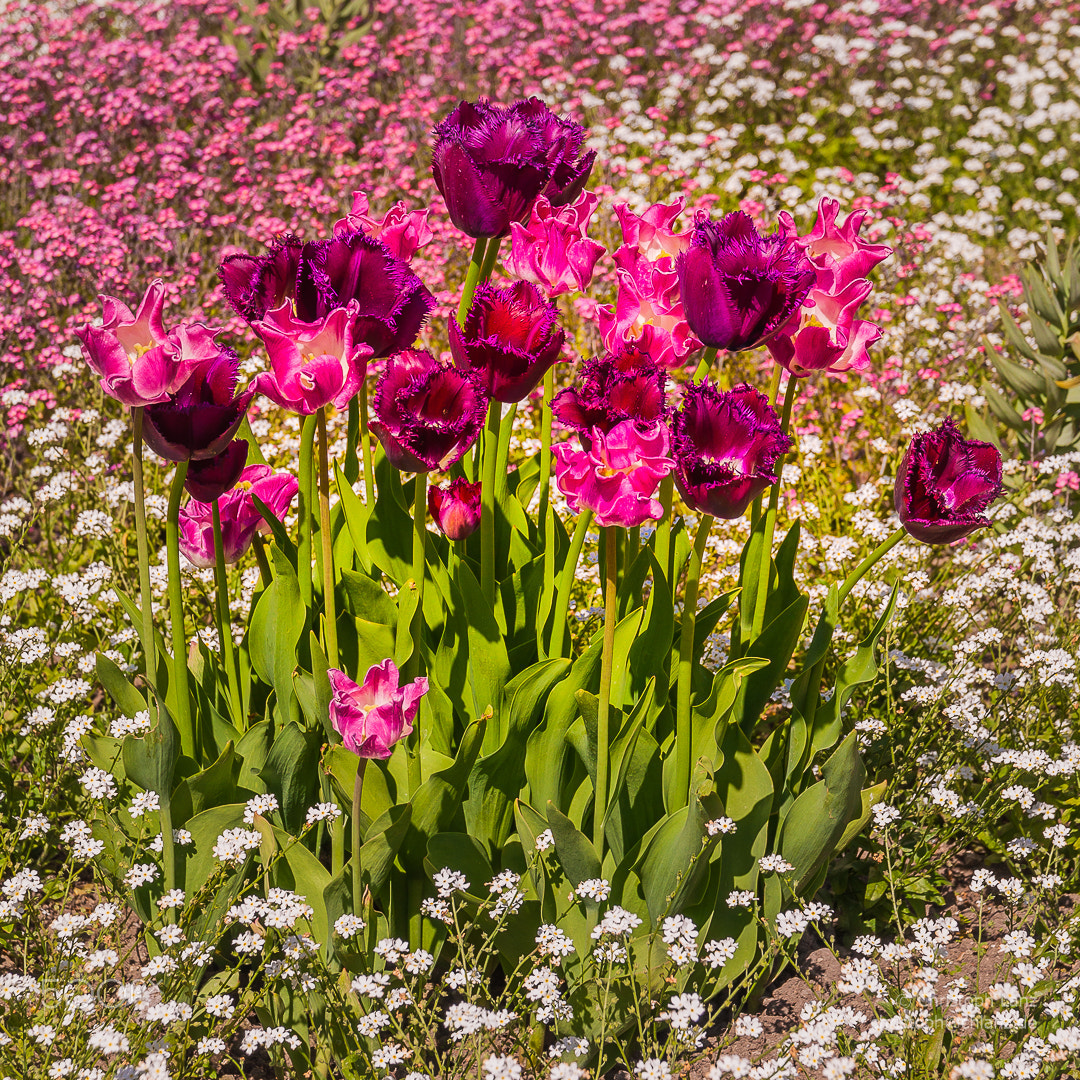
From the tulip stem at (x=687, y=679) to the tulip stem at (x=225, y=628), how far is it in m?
0.78

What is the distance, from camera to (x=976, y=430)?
338cm

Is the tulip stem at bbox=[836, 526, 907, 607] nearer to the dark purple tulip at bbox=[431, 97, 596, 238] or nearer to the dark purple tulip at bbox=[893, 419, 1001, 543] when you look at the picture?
the dark purple tulip at bbox=[893, 419, 1001, 543]

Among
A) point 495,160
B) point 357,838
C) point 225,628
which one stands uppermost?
point 495,160

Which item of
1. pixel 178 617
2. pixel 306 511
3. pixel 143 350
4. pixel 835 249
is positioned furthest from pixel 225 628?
pixel 835 249

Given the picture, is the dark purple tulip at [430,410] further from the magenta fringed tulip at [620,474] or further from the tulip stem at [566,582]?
the tulip stem at [566,582]

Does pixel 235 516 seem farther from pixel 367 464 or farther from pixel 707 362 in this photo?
pixel 707 362

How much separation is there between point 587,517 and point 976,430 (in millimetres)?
2161

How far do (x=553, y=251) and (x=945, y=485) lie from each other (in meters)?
0.74

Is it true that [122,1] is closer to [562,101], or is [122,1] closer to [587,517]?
[562,101]

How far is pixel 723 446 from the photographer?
1.44 meters

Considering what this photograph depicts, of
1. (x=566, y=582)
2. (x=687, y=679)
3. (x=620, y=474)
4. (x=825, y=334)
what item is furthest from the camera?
(x=566, y=582)

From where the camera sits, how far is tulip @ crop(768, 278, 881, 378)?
1.56 m

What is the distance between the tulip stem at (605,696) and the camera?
1516 millimetres

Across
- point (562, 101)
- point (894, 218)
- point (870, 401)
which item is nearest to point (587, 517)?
point (870, 401)
